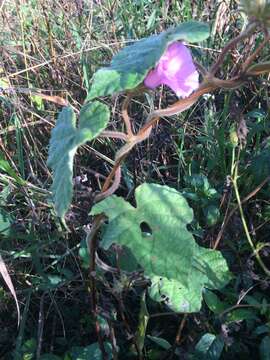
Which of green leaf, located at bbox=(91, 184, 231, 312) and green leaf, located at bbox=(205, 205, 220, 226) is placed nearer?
green leaf, located at bbox=(91, 184, 231, 312)

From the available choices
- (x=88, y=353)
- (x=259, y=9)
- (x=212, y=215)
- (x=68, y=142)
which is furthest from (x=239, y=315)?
(x=259, y=9)

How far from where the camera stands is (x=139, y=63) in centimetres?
70

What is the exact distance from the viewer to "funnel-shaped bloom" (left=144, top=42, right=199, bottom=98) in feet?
2.43

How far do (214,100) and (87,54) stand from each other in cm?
42

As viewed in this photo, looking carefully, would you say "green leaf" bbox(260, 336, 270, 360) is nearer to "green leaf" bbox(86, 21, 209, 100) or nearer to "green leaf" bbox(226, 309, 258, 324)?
"green leaf" bbox(226, 309, 258, 324)

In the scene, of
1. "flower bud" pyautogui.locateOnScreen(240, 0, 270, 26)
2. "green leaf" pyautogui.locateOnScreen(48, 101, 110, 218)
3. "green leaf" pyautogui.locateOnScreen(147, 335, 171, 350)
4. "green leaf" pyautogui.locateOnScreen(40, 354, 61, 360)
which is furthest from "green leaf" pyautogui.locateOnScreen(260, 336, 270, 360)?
"flower bud" pyautogui.locateOnScreen(240, 0, 270, 26)

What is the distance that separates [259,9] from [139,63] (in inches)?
6.2

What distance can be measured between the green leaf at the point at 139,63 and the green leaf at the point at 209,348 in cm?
59

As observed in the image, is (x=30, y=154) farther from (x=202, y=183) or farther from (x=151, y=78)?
(x=151, y=78)

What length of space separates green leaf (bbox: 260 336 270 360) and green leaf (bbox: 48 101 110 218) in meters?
0.55

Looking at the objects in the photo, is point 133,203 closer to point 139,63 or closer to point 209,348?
point 209,348

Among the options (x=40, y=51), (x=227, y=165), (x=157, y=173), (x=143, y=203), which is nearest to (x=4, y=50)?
(x=40, y=51)

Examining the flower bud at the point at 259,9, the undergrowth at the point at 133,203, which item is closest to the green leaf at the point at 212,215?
the undergrowth at the point at 133,203

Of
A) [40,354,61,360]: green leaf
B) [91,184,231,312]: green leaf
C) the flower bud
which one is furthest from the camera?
[40,354,61,360]: green leaf
